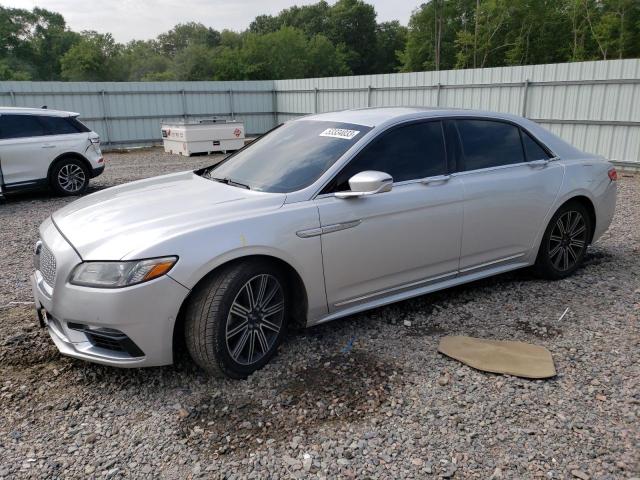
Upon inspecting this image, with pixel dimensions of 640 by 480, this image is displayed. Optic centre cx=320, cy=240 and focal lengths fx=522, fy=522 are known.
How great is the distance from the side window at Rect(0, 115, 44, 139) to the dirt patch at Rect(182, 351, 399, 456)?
8.21 m

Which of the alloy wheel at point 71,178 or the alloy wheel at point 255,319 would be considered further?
the alloy wheel at point 71,178

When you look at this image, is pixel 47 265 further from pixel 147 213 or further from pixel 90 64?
pixel 90 64

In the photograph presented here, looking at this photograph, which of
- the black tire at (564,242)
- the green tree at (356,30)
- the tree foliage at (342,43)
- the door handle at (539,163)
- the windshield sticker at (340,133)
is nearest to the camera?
the windshield sticker at (340,133)

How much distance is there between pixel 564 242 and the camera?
4.93 meters

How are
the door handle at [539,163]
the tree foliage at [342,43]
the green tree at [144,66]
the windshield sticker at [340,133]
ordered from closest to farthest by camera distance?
the windshield sticker at [340,133], the door handle at [539,163], the tree foliage at [342,43], the green tree at [144,66]

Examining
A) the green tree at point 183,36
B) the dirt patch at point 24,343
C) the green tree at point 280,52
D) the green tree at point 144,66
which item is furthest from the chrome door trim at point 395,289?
the green tree at point 183,36

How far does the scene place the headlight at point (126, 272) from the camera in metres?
2.86

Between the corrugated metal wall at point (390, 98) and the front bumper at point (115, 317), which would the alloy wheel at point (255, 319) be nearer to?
the front bumper at point (115, 317)

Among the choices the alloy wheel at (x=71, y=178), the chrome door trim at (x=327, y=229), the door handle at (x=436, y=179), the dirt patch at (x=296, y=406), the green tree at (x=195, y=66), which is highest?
the green tree at (x=195, y=66)

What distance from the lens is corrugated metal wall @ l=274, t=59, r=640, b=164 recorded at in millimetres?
11773

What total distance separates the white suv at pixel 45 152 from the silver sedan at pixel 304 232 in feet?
20.6

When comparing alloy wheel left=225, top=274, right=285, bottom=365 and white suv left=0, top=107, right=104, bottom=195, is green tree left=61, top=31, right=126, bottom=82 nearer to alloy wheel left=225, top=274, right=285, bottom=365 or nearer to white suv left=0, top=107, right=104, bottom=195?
white suv left=0, top=107, right=104, bottom=195

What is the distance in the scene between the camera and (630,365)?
134 inches

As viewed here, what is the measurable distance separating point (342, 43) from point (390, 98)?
5728 centimetres
